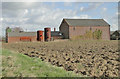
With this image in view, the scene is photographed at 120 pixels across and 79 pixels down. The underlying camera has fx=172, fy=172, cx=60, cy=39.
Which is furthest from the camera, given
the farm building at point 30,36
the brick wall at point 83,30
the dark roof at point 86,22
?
the dark roof at point 86,22

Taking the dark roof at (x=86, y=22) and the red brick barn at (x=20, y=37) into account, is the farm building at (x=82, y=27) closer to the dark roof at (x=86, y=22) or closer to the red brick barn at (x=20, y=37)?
the dark roof at (x=86, y=22)

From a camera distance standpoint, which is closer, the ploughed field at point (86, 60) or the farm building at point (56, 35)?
the ploughed field at point (86, 60)

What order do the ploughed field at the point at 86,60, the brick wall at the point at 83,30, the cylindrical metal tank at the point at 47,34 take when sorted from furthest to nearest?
the brick wall at the point at 83,30 → the cylindrical metal tank at the point at 47,34 → the ploughed field at the point at 86,60

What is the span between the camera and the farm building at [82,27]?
45.2 meters

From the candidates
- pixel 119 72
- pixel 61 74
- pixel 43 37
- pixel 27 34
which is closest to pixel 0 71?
pixel 61 74

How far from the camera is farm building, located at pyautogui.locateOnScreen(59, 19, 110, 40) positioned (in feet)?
148

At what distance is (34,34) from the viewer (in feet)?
146

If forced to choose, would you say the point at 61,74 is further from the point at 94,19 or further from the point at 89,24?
the point at 94,19

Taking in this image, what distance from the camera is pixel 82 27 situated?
151 feet

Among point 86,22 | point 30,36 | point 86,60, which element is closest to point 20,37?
point 30,36

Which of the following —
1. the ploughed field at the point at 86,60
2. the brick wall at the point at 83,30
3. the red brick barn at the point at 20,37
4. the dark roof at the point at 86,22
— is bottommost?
the ploughed field at the point at 86,60

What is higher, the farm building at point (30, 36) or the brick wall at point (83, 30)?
the brick wall at point (83, 30)

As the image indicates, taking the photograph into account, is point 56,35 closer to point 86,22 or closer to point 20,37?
point 86,22

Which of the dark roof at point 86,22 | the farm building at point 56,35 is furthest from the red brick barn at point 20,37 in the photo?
the dark roof at point 86,22
